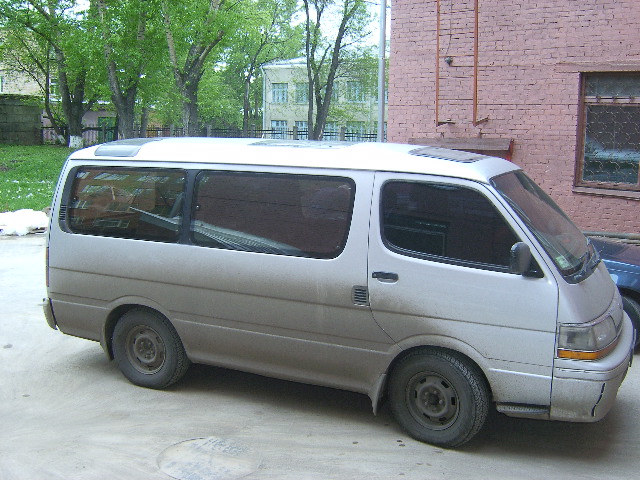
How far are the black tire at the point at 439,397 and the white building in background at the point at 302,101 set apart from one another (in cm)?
5065

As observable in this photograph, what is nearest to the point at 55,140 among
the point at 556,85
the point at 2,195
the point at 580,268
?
the point at 2,195

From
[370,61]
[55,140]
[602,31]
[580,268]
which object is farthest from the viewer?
[370,61]

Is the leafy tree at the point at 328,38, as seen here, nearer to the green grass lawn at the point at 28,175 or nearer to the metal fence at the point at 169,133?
the metal fence at the point at 169,133

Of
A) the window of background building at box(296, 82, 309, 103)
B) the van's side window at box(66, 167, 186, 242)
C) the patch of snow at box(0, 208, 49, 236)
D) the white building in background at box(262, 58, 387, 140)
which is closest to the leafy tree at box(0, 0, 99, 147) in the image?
the patch of snow at box(0, 208, 49, 236)

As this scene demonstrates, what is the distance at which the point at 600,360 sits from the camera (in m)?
4.66

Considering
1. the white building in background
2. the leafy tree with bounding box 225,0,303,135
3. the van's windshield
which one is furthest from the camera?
the white building in background

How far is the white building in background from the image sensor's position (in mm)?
59469

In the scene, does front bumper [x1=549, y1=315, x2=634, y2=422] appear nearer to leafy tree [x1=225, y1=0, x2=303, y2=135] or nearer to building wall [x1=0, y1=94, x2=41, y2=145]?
building wall [x1=0, y1=94, x2=41, y2=145]

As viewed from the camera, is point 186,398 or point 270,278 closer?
point 270,278

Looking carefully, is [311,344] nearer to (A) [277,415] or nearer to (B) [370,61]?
(A) [277,415]

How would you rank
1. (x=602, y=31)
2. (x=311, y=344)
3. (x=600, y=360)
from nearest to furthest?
1. (x=600, y=360)
2. (x=311, y=344)
3. (x=602, y=31)

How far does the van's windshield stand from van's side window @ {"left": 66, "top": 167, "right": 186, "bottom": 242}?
8.12 ft

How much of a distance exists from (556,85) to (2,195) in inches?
536

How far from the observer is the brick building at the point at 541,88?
10914mm
